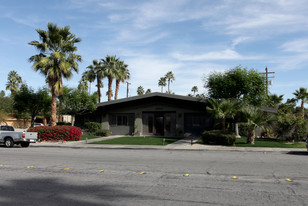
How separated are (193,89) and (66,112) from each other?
6685cm

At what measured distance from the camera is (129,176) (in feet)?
28.0

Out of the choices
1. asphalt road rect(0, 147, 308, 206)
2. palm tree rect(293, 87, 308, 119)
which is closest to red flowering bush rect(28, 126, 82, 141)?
asphalt road rect(0, 147, 308, 206)

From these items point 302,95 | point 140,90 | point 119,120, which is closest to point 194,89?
point 140,90

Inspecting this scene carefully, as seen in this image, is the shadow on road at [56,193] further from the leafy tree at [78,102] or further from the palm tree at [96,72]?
the palm tree at [96,72]

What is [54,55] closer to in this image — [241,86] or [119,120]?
[119,120]

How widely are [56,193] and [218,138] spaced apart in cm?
1487

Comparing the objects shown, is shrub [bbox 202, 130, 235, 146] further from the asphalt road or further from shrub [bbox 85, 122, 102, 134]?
shrub [bbox 85, 122, 102, 134]

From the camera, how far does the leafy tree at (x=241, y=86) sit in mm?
23109

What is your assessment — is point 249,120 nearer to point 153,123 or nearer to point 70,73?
point 153,123

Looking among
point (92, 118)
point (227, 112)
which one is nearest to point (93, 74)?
point (92, 118)

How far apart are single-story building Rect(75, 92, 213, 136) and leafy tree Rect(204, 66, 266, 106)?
9.35 feet

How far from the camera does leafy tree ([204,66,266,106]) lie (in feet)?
75.8

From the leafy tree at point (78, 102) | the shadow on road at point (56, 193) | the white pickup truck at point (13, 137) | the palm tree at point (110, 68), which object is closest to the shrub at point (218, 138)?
the white pickup truck at point (13, 137)

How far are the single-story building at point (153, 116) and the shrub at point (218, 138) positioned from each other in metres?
6.08
